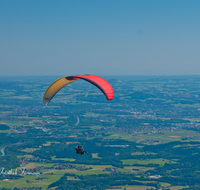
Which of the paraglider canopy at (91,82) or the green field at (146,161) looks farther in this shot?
the green field at (146,161)

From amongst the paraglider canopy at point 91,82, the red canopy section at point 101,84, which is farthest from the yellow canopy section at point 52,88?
the red canopy section at point 101,84

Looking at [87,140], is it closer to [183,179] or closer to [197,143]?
[197,143]

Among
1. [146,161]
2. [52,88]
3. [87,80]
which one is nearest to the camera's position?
[87,80]

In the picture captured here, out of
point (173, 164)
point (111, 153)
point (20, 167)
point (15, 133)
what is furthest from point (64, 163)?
point (15, 133)

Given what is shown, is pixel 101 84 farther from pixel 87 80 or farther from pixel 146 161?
pixel 146 161

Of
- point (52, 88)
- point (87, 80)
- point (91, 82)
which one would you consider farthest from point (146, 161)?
point (91, 82)

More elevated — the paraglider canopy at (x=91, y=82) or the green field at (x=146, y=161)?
the paraglider canopy at (x=91, y=82)

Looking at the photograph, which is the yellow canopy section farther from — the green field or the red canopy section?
the green field

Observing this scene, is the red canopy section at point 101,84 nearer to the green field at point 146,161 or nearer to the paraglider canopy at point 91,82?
the paraglider canopy at point 91,82

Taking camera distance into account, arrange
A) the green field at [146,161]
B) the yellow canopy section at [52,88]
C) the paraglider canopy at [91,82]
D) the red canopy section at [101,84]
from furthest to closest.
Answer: the green field at [146,161] → the yellow canopy section at [52,88] → the paraglider canopy at [91,82] → the red canopy section at [101,84]

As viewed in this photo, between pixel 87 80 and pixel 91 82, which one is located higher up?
pixel 87 80

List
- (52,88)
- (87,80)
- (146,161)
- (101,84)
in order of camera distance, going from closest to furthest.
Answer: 1. (101,84)
2. (87,80)
3. (52,88)
4. (146,161)
